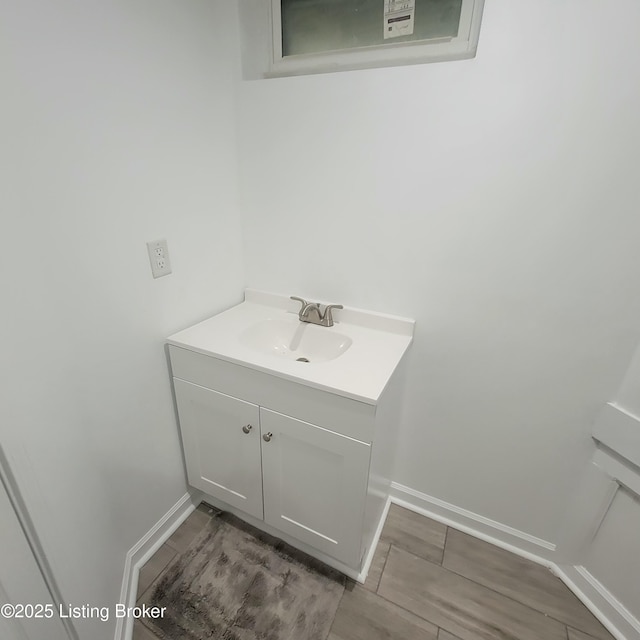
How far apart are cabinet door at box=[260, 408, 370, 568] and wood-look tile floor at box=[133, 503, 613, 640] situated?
0.18 m

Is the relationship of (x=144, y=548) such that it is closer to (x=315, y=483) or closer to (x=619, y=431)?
(x=315, y=483)

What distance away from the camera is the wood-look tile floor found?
112cm

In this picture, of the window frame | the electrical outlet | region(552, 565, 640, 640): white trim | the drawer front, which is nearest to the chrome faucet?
the drawer front

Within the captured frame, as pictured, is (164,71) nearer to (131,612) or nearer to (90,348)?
(90,348)

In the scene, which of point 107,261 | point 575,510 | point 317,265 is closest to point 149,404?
point 107,261

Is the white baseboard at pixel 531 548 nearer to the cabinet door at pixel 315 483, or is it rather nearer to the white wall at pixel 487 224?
the white wall at pixel 487 224

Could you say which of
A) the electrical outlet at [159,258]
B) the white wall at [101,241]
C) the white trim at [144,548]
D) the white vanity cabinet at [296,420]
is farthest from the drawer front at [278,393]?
the white trim at [144,548]

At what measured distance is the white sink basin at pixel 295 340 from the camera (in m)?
1.32

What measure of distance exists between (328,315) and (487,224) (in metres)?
0.66

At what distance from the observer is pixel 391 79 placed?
1.06 m

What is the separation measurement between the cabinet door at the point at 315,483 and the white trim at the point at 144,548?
0.45 metres

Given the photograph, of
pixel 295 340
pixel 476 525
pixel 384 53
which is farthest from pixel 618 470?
pixel 384 53

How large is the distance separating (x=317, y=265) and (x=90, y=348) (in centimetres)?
85

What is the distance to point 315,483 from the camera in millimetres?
1129
